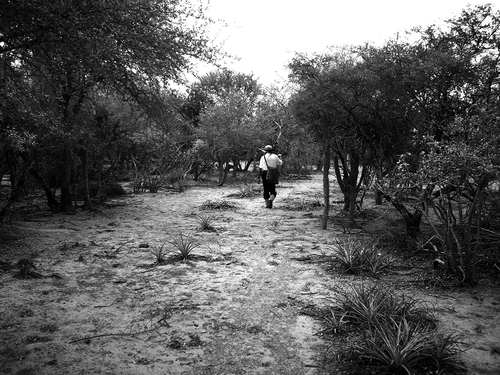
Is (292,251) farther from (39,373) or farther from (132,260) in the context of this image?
(39,373)

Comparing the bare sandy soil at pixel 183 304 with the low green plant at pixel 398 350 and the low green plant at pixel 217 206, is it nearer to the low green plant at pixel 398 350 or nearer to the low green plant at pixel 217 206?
the low green plant at pixel 398 350

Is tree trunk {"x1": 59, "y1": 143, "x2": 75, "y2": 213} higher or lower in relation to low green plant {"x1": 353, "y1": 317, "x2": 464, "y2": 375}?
higher

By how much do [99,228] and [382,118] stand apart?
24.0 feet

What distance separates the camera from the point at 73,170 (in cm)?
1265

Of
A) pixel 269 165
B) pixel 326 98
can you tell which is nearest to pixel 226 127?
pixel 269 165

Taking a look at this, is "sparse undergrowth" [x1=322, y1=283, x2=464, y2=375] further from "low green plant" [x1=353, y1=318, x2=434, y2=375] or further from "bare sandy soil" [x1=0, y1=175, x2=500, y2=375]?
"bare sandy soil" [x1=0, y1=175, x2=500, y2=375]

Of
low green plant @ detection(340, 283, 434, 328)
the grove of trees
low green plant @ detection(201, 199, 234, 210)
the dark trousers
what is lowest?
low green plant @ detection(340, 283, 434, 328)

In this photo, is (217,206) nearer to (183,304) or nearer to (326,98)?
(326,98)

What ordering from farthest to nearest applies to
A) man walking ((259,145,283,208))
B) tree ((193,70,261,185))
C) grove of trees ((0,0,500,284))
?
tree ((193,70,261,185))
man walking ((259,145,283,208))
grove of trees ((0,0,500,284))

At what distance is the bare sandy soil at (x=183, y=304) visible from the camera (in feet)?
11.6

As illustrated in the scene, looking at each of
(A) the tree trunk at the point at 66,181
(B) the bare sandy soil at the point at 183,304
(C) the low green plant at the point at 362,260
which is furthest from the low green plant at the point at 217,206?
(C) the low green plant at the point at 362,260

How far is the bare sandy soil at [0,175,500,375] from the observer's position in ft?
11.6

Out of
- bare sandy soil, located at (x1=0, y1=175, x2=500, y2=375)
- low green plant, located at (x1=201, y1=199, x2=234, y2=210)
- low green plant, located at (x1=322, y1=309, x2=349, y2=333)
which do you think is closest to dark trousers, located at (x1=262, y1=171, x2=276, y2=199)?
low green plant, located at (x1=201, y1=199, x2=234, y2=210)

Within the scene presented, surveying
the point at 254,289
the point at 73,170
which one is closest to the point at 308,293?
the point at 254,289
